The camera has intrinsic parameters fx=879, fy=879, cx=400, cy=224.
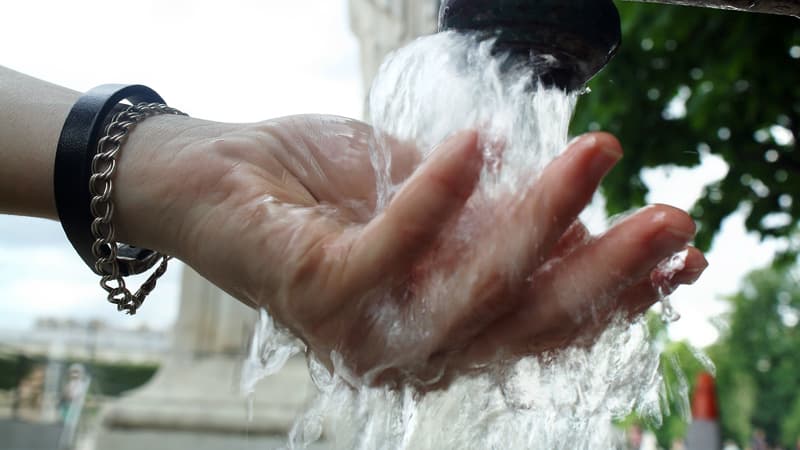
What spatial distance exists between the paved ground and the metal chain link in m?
9.07

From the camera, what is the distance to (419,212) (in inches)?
44.1

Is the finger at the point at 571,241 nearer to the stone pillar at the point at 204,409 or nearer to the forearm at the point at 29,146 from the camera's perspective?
the forearm at the point at 29,146

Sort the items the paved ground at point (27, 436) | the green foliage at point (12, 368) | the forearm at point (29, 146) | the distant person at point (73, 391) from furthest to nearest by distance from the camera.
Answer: the distant person at point (73, 391) → the green foliage at point (12, 368) → the paved ground at point (27, 436) → the forearm at point (29, 146)

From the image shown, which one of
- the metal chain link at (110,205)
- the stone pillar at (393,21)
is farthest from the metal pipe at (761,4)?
the stone pillar at (393,21)

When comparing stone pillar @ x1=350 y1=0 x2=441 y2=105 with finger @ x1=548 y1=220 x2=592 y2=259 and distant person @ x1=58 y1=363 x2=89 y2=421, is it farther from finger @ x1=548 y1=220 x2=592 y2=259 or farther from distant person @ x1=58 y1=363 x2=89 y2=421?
distant person @ x1=58 y1=363 x2=89 y2=421

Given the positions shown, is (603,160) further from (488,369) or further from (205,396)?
(205,396)

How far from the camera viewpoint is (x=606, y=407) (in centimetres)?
168

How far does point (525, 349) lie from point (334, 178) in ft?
1.59

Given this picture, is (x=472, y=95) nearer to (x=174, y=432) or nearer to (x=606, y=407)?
(x=606, y=407)

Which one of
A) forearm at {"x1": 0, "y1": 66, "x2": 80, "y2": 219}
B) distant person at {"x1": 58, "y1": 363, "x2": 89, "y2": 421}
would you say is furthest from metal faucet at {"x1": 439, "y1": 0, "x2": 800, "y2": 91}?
distant person at {"x1": 58, "y1": 363, "x2": 89, "y2": 421}

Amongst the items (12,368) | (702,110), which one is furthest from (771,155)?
(12,368)

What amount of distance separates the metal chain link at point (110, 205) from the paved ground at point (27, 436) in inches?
357

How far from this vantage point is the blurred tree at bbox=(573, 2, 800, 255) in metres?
4.36

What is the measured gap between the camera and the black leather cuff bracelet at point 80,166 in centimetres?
154
